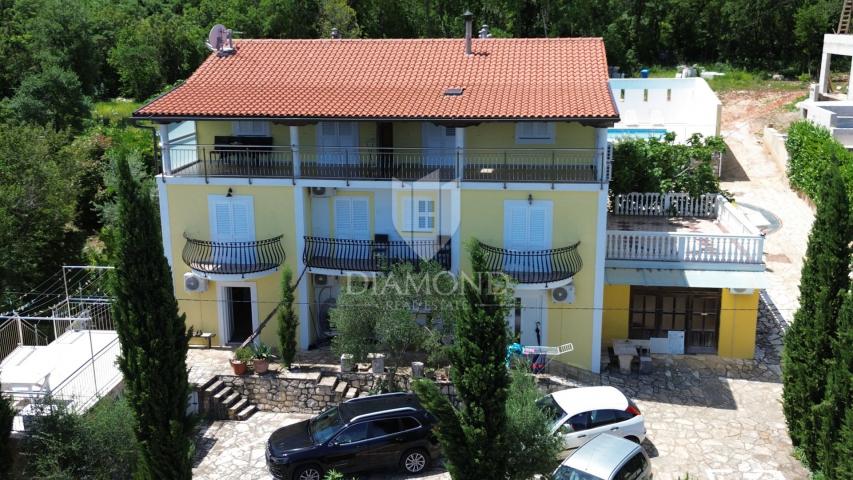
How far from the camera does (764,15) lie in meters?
63.2

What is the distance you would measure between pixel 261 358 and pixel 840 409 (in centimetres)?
1472

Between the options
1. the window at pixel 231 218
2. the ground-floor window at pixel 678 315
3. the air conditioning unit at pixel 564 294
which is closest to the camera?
the air conditioning unit at pixel 564 294

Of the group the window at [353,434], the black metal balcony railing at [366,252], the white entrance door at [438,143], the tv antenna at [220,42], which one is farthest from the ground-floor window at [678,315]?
the tv antenna at [220,42]

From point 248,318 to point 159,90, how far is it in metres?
38.1

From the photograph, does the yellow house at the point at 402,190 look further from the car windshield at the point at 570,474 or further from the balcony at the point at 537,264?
the car windshield at the point at 570,474

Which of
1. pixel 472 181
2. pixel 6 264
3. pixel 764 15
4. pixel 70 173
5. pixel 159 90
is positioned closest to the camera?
pixel 472 181

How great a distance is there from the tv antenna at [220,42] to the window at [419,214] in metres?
8.67

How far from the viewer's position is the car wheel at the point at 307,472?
19.1 meters

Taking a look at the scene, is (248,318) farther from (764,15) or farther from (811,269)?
(764,15)

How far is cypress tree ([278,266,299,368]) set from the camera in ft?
74.6

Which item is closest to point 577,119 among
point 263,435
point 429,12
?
point 263,435

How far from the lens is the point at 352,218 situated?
81.2 feet

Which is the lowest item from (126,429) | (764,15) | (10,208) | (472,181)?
(126,429)

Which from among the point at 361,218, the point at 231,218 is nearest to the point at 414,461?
the point at 361,218
